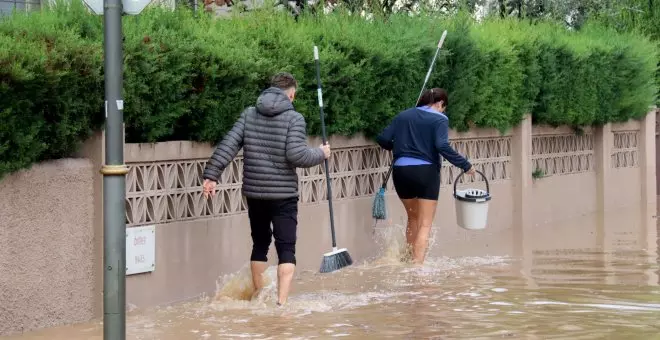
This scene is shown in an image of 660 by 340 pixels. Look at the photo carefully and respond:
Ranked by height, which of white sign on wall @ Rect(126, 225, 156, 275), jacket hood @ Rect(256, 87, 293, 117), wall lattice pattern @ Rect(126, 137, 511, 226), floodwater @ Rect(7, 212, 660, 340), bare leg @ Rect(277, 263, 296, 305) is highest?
jacket hood @ Rect(256, 87, 293, 117)

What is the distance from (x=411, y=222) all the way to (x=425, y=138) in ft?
2.97

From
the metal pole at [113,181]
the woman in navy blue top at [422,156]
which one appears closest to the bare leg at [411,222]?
the woman in navy blue top at [422,156]

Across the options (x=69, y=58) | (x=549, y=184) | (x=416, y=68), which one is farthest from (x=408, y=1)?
(x=69, y=58)

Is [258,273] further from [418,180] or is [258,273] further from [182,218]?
→ [418,180]

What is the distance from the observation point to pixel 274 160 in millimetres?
9938

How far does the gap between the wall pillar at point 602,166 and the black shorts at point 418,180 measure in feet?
23.8

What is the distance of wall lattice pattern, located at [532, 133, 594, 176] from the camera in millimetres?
17438

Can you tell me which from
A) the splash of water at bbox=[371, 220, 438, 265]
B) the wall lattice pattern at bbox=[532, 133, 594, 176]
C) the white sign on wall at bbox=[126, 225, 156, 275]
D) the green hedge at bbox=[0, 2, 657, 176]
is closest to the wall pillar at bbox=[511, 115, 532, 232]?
the green hedge at bbox=[0, 2, 657, 176]

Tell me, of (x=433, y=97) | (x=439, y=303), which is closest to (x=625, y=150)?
(x=433, y=97)

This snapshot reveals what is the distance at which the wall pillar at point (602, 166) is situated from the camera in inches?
759

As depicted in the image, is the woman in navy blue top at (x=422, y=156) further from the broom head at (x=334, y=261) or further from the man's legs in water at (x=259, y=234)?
the man's legs in water at (x=259, y=234)

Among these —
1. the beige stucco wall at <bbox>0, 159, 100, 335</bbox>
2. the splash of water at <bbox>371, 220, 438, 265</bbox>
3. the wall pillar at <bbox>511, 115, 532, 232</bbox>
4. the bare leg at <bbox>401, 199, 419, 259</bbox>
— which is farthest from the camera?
the wall pillar at <bbox>511, 115, 532, 232</bbox>

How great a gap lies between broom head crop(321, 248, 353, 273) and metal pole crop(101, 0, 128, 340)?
4165 millimetres

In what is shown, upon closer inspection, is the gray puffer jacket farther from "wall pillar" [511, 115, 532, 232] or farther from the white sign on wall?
Result: "wall pillar" [511, 115, 532, 232]
